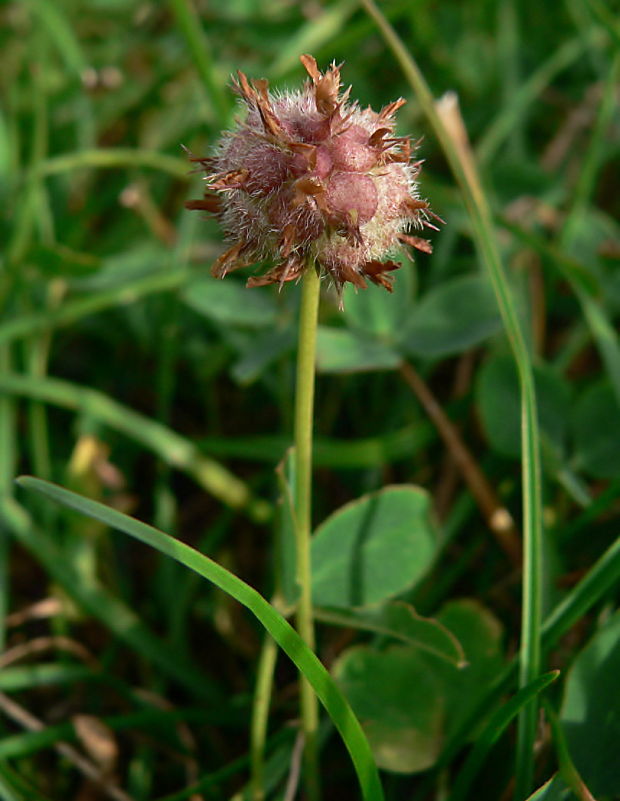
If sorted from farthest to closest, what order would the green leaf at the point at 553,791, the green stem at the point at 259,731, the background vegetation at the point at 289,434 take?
the background vegetation at the point at 289,434 < the green stem at the point at 259,731 < the green leaf at the point at 553,791

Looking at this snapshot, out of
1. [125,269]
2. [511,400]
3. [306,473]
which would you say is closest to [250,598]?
[306,473]

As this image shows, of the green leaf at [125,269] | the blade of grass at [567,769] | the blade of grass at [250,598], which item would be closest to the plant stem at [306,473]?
the blade of grass at [250,598]

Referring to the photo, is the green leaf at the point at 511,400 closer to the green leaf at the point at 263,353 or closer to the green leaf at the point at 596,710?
the green leaf at the point at 263,353

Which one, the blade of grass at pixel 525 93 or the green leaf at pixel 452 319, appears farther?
the blade of grass at pixel 525 93

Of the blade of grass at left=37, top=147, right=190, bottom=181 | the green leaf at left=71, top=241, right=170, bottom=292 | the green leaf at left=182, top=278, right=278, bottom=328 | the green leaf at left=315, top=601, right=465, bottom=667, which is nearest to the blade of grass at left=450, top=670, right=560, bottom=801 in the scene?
the green leaf at left=315, top=601, right=465, bottom=667

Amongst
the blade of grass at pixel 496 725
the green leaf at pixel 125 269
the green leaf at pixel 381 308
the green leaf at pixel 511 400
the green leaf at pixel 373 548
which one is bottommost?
the blade of grass at pixel 496 725

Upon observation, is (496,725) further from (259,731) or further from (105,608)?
(105,608)
